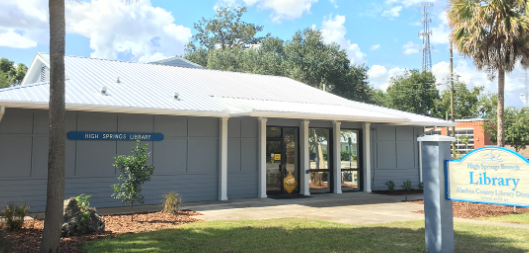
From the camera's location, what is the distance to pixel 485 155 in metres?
6.66

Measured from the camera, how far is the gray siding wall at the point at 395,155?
734 inches

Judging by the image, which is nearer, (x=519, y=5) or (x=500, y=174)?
(x=500, y=174)

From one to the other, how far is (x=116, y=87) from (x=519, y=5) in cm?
1421

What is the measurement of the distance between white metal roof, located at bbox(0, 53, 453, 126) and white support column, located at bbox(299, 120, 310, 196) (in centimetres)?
85

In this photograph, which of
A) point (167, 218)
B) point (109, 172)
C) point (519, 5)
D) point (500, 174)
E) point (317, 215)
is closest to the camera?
point (500, 174)

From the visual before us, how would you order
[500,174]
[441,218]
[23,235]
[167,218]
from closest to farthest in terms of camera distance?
1. [500,174]
2. [441,218]
3. [23,235]
4. [167,218]

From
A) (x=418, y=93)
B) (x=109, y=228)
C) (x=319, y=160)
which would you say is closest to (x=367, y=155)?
(x=319, y=160)

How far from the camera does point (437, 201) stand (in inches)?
275

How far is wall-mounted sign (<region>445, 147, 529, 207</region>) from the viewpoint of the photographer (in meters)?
6.26

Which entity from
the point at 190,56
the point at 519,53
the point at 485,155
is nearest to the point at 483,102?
the point at 190,56

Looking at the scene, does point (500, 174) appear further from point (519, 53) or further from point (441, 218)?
point (519, 53)

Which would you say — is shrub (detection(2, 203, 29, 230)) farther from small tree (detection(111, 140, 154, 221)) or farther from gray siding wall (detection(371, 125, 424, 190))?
gray siding wall (detection(371, 125, 424, 190))

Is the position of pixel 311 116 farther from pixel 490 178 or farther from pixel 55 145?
pixel 55 145

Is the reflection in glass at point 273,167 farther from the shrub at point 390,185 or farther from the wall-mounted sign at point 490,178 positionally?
the wall-mounted sign at point 490,178
